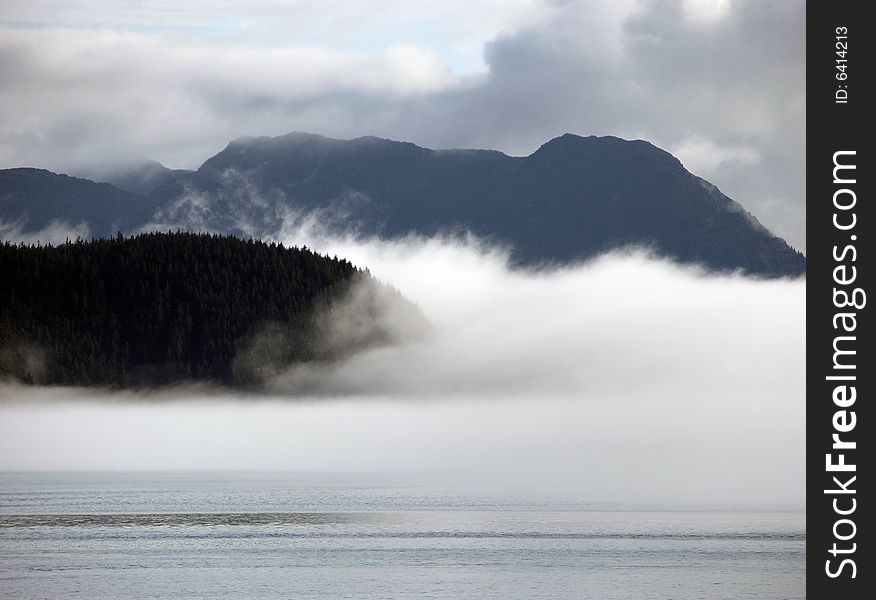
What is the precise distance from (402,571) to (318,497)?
288 ft

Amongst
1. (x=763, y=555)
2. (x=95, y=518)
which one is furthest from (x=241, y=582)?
→ (x=95, y=518)

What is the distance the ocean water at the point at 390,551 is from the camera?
75.1 m

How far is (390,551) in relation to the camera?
310 ft

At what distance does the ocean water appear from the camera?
246ft
